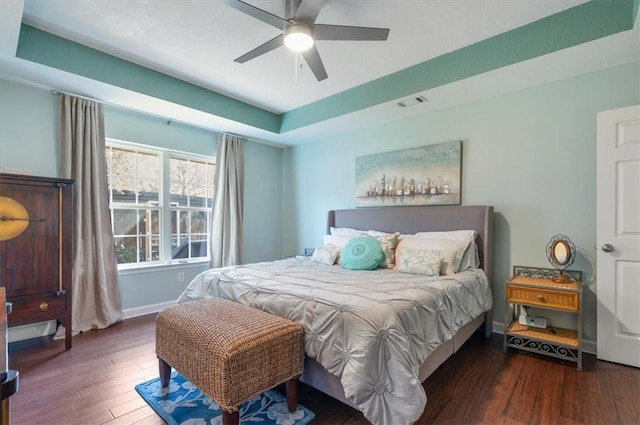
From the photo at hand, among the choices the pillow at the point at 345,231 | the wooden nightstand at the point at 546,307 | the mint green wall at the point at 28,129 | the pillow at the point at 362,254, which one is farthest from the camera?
the pillow at the point at 345,231

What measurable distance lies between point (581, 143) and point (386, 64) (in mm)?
1917

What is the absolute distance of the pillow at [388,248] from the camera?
3154 mm

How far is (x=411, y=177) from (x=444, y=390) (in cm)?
237

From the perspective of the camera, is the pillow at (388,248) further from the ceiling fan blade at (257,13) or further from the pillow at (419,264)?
the ceiling fan blade at (257,13)

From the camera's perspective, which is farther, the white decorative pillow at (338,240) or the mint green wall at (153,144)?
the white decorative pillow at (338,240)

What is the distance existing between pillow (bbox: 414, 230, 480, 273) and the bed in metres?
0.06

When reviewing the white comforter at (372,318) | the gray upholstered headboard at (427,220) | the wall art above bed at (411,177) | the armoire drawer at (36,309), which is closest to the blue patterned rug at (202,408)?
the white comforter at (372,318)

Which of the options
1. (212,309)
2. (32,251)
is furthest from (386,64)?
(32,251)

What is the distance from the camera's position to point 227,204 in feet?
14.8

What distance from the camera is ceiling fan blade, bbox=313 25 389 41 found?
6.55ft

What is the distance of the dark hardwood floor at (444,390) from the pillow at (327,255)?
1460 mm

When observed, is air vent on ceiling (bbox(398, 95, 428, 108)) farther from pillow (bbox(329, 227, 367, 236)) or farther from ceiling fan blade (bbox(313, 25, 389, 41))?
pillow (bbox(329, 227, 367, 236))

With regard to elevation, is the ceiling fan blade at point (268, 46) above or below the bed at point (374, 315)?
above

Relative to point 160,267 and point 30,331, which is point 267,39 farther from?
point 30,331
